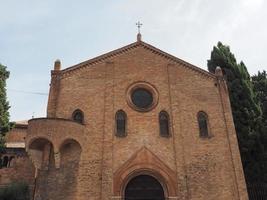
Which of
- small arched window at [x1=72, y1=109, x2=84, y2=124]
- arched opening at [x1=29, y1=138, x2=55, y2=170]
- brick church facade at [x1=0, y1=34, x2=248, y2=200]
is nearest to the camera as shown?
brick church facade at [x1=0, y1=34, x2=248, y2=200]

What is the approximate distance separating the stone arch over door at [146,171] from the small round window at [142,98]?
8.14 ft

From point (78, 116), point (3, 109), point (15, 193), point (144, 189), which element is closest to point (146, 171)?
point (144, 189)

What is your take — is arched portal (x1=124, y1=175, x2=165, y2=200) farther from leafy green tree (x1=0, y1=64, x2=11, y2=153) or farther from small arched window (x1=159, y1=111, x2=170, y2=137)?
leafy green tree (x1=0, y1=64, x2=11, y2=153)

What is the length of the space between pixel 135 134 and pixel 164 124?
167cm

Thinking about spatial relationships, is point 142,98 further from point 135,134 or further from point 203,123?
point 203,123

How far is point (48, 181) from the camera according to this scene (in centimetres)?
1332

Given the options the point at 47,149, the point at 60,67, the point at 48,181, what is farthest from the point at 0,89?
the point at 48,181

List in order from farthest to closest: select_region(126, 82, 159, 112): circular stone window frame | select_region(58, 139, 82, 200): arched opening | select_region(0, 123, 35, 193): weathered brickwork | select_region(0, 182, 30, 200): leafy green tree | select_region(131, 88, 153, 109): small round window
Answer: select_region(0, 123, 35, 193): weathered brickwork < select_region(0, 182, 30, 200): leafy green tree < select_region(131, 88, 153, 109): small round window < select_region(126, 82, 159, 112): circular stone window frame < select_region(58, 139, 82, 200): arched opening

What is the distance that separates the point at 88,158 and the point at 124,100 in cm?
353

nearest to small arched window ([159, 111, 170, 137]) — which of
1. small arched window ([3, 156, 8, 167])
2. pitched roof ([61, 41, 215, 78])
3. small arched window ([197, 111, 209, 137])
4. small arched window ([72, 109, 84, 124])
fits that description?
small arched window ([197, 111, 209, 137])

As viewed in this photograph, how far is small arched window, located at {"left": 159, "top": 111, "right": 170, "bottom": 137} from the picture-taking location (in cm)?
1491

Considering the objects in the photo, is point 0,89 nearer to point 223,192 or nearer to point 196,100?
point 196,100

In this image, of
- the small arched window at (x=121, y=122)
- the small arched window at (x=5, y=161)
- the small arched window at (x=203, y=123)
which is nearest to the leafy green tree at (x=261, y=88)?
the small arched window at (x=203, y=123)

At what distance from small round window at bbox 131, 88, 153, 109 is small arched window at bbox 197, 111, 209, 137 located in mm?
2688
